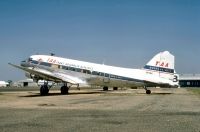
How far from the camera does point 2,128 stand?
1455 centimetres

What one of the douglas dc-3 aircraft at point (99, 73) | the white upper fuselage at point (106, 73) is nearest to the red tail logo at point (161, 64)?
the douglas dc-3 aircraft at point (99, 73)

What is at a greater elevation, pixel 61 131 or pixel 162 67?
pixel 162 67

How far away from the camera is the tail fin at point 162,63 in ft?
169

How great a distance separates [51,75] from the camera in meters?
50.0

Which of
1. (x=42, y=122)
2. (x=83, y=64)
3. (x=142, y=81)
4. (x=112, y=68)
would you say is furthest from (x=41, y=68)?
(x=42, y=122)

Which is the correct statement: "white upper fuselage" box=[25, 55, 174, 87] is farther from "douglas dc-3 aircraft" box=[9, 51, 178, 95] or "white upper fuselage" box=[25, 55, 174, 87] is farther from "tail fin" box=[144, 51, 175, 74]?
"tail fin" box=[144, 51, 175, 74]

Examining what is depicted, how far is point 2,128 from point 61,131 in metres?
2.49

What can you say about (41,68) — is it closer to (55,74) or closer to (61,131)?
(55,74)

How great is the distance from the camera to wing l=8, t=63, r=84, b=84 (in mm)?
49219

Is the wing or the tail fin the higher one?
the tail fin

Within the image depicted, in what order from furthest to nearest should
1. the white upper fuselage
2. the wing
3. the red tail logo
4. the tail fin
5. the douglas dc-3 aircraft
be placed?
the red tail logo, the tail fin, the white upper fuselage, the douglas dc-3 aircraft, the wing

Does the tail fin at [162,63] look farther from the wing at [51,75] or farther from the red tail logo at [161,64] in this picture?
the wing at [51,75]

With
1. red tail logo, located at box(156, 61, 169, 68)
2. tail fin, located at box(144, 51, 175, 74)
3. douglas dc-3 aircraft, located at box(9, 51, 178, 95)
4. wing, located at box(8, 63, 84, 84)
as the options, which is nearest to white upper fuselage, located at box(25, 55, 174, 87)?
douglas dc-3 aircraft, located at box(9, 51, 178, 95)

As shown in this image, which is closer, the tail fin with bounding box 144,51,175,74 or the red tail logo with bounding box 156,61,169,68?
the tail fin with bounding box 144,51,175,74
